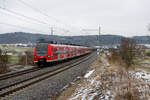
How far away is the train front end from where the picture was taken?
58.1ft

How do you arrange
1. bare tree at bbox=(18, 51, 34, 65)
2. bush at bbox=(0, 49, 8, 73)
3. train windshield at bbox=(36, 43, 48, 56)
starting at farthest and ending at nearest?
bare tree at bbox=(18, 51, 34, 65)
train windshield at bbox=(36, 43, 48, 56)
bush at bbox=(0, 49, 8, 73)

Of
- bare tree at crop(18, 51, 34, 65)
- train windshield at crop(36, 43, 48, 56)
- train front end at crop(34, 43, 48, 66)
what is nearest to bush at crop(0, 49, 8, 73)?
train front end at crop(34, 43, 48, 66)

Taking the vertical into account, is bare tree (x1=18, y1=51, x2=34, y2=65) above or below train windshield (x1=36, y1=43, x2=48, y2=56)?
below

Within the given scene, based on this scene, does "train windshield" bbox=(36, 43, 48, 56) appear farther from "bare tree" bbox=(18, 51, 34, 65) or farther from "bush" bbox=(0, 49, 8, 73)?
"bush" bbox=(0, 49, 8, 73)

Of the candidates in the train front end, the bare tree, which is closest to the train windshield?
the train front end

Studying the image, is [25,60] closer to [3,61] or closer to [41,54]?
[41,54]

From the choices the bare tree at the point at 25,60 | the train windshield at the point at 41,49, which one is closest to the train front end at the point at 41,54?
the train windshield at the point at 41,49

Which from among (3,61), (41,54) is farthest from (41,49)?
(3,61)

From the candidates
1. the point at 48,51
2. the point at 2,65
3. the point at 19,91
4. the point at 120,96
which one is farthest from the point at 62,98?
the point at 48,51

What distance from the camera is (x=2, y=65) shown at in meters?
14.2

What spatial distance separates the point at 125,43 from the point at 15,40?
116 meters

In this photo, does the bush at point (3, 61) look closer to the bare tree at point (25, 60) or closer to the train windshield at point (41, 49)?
the train windshield at point (41, 49)

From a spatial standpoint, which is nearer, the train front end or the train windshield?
the train front end

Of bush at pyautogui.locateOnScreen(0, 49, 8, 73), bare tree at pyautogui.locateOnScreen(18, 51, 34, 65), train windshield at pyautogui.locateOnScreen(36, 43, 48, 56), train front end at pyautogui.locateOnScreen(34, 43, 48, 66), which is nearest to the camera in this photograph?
bush at pyautogui.locateOnScreen(0, 49, 8, 73)
